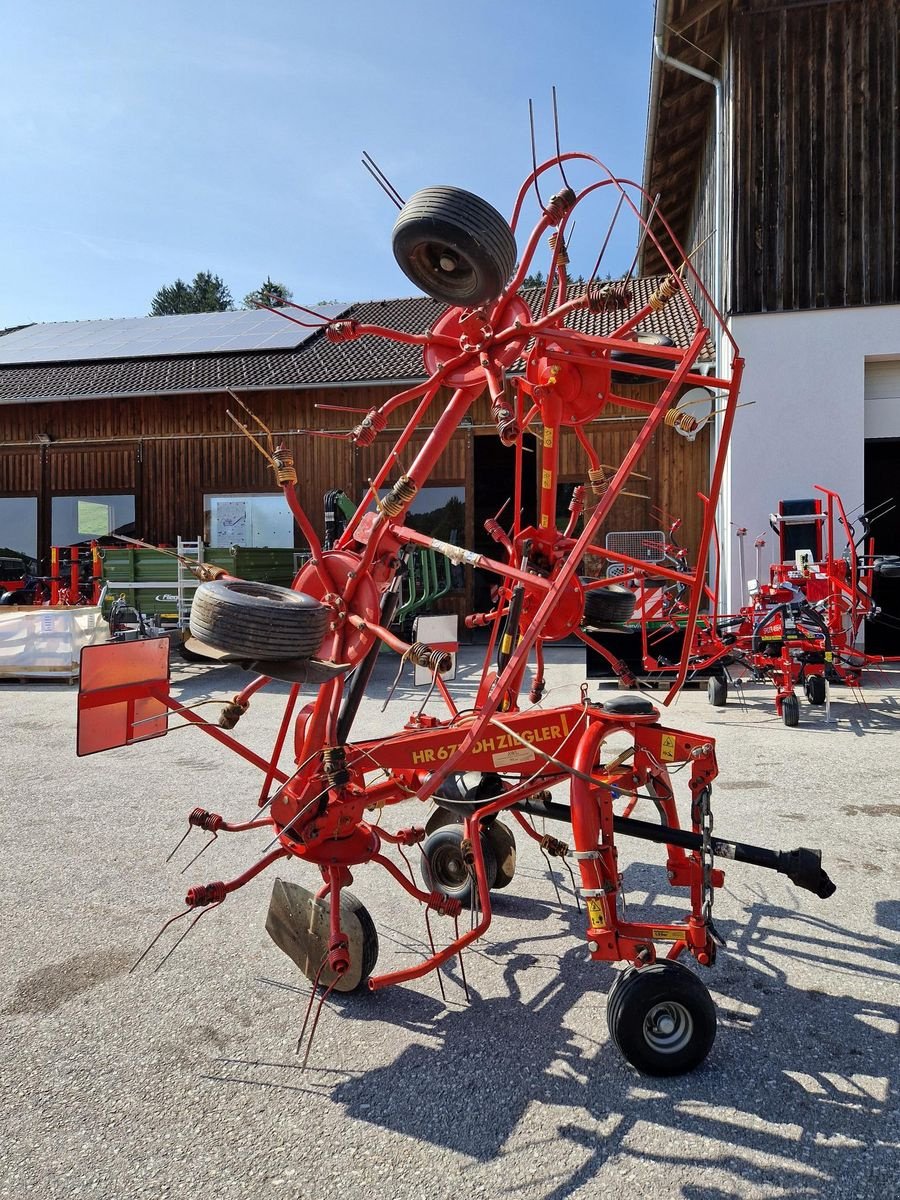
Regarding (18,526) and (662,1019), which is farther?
(18,526)

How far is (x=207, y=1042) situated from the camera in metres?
2.85

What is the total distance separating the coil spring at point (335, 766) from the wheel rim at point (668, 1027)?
1252 mm

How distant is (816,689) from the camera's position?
8.12 meters

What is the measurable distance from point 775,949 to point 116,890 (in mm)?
3065

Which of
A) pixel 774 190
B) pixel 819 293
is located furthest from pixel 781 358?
pixel 774 190

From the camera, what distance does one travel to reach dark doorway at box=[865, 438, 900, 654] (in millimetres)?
13875

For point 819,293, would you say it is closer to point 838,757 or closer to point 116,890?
point 838,757

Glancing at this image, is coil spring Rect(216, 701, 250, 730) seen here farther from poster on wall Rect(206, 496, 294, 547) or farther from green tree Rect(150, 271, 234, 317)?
green tree Rect(150, 271, 234, 317)

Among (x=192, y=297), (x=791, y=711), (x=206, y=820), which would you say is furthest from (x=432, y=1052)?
(x=192, y=297)

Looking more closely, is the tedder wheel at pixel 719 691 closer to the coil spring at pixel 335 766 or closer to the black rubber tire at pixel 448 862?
the black rubber tire at pixel 448 862

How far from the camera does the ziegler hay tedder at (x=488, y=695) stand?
270 centimetres

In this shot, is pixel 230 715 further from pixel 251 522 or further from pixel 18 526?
pixel 18 526

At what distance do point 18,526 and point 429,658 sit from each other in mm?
16959

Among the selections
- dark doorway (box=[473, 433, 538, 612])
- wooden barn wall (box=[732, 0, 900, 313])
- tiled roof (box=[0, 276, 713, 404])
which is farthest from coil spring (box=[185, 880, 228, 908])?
dark doorway (box=[473, 433, 538, 612])
